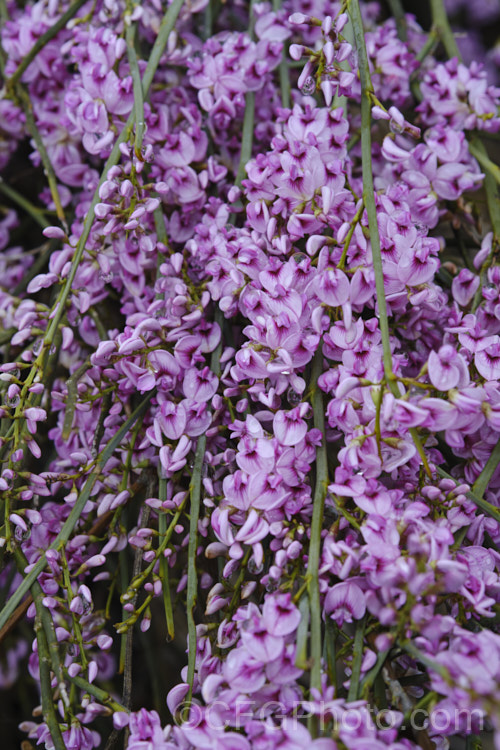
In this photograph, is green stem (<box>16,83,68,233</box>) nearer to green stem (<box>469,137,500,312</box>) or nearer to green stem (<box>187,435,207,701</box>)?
green stem (<box>187,435,207,701</box>)

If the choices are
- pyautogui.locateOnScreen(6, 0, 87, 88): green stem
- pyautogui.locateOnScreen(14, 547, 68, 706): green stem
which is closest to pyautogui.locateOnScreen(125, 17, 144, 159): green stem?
pyautogui.locateOnScreen(6, 0, 87, 88): green stem

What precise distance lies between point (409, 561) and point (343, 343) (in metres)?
0.16

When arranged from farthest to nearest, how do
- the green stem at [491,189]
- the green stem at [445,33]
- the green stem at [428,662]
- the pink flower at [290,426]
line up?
the green stem at [445,33]
the green stem at [491,189]
the pink flower at [290,426]
the green stem at [428,662]

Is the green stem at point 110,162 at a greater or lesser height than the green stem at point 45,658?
greater

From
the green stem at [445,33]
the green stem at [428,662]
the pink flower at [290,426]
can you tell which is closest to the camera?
the green stem at [428,662]

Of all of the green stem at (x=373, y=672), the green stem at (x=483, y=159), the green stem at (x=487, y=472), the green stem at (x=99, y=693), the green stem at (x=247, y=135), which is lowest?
the green stem at (x=487, y=472)

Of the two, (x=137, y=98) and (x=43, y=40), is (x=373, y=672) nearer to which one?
(x=137, y=98)

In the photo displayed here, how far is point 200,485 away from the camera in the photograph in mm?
549

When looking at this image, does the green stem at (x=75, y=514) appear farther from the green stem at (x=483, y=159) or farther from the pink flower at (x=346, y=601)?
the green stem at (x=483, y=159)

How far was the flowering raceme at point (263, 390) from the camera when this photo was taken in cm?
45

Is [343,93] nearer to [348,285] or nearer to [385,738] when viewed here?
[348,285]

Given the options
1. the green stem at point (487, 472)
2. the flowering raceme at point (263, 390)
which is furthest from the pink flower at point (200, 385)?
the green stem at point (487, 472)

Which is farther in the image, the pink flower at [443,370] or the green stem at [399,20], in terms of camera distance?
the green stem at [399,20]

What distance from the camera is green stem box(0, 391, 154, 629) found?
533mm
